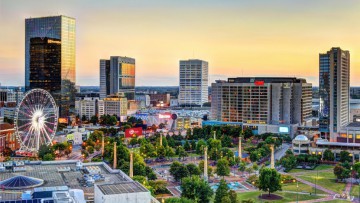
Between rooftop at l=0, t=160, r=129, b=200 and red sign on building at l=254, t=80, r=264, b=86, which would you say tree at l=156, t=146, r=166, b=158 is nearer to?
rooftop at l=0, t=160, r=129, b=200

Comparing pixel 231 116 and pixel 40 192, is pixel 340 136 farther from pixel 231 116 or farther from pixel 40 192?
pixel 40 192

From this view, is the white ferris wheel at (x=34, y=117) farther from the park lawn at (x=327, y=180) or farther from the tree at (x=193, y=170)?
the park lawn at (x=327, y=180)

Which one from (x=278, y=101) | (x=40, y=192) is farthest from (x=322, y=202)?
(x=278, y=101)

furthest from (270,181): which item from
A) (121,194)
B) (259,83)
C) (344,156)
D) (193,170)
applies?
(259,83)

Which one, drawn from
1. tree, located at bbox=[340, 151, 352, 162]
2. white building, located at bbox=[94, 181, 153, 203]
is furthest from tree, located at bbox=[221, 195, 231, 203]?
tree, located at bbox=[340, 151, 352, 162]

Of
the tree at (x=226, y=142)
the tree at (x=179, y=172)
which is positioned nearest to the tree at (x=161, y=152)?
the tree at (x=179, y=172)

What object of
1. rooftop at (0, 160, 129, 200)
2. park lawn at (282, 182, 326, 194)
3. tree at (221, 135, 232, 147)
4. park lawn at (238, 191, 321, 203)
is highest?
rooftop at (0, 160, 129, 200)

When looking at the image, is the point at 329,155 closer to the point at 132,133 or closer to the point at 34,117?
the point at 34,117
